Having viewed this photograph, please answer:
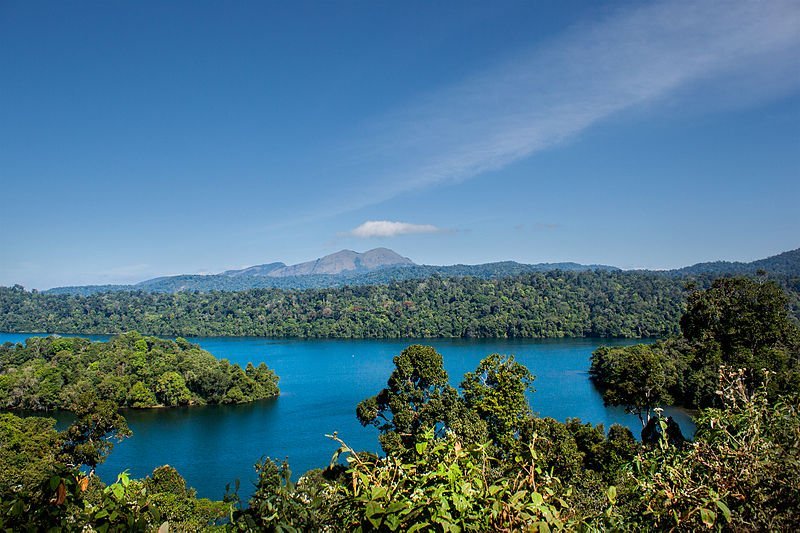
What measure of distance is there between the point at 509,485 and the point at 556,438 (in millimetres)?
15465

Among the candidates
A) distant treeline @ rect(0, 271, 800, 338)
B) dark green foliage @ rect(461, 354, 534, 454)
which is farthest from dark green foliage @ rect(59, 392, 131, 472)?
distant treeline @ rect(0, 271, 800, 338)

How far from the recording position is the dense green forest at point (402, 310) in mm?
87812

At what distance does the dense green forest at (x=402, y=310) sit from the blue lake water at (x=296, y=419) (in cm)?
2073

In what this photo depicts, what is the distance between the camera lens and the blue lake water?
2678 cm

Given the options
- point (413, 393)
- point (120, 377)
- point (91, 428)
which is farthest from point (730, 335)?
point (120, 377)

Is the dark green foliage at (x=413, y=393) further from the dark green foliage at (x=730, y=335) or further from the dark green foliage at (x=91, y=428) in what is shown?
the dark green foliage at (x=91, y=428)

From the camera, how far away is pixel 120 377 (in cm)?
4156

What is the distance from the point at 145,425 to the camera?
34594mm

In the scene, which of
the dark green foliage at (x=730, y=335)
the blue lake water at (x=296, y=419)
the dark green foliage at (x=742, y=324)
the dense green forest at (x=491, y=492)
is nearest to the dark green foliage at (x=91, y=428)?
the blue lake water at (x=296, y=419)

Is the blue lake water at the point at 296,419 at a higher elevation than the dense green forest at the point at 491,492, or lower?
lower

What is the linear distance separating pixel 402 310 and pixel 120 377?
66.0m

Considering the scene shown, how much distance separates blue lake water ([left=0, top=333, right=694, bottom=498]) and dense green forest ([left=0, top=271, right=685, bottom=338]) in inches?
816

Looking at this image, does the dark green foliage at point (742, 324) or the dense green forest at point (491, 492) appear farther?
the dark green foliage at point (742, 324)

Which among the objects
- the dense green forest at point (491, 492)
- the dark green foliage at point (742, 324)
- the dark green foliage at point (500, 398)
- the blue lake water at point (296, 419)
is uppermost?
the dense green forest at point (491, 492)
